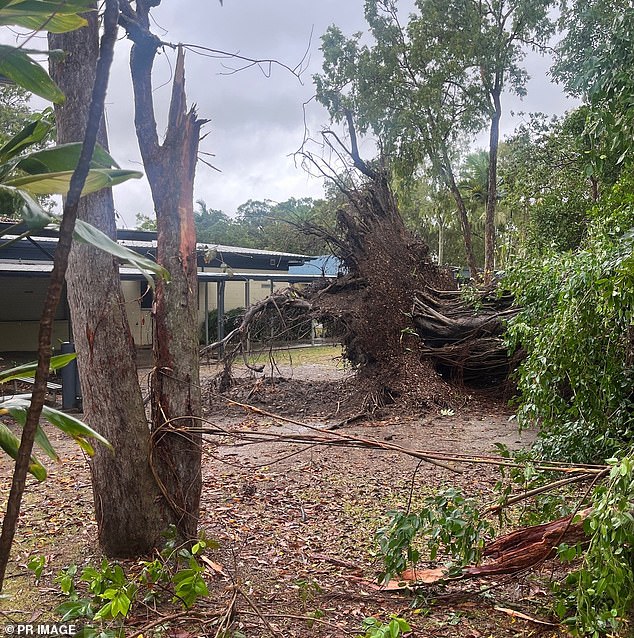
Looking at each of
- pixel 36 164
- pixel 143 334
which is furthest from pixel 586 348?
pixel 143 334

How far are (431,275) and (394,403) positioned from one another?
2.85m

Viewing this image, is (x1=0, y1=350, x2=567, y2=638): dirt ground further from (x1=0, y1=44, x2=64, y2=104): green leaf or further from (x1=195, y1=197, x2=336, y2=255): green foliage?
(x1=195, y1=197, x2=336, y2=255): green foliage

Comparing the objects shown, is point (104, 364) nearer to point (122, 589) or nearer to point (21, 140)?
point (122, 589)

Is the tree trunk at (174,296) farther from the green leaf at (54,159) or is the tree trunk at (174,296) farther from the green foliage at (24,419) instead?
the green leaf at (54,159)

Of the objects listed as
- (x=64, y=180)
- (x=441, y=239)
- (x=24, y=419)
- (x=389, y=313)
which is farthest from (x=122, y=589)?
(x=441, y=239)

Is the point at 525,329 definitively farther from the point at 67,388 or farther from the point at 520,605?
the point at 67,388

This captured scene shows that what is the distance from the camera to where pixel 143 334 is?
19969mm

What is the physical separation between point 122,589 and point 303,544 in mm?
1926

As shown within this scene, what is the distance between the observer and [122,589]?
2195mm

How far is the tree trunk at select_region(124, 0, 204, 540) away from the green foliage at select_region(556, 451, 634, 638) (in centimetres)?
219

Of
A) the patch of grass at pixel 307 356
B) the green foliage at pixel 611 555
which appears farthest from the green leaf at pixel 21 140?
the patch of grass at pixel 307 356

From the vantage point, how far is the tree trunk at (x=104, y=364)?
3318mm

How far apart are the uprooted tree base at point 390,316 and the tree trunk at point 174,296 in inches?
239

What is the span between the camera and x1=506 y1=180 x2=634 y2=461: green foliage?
382 centimetres
